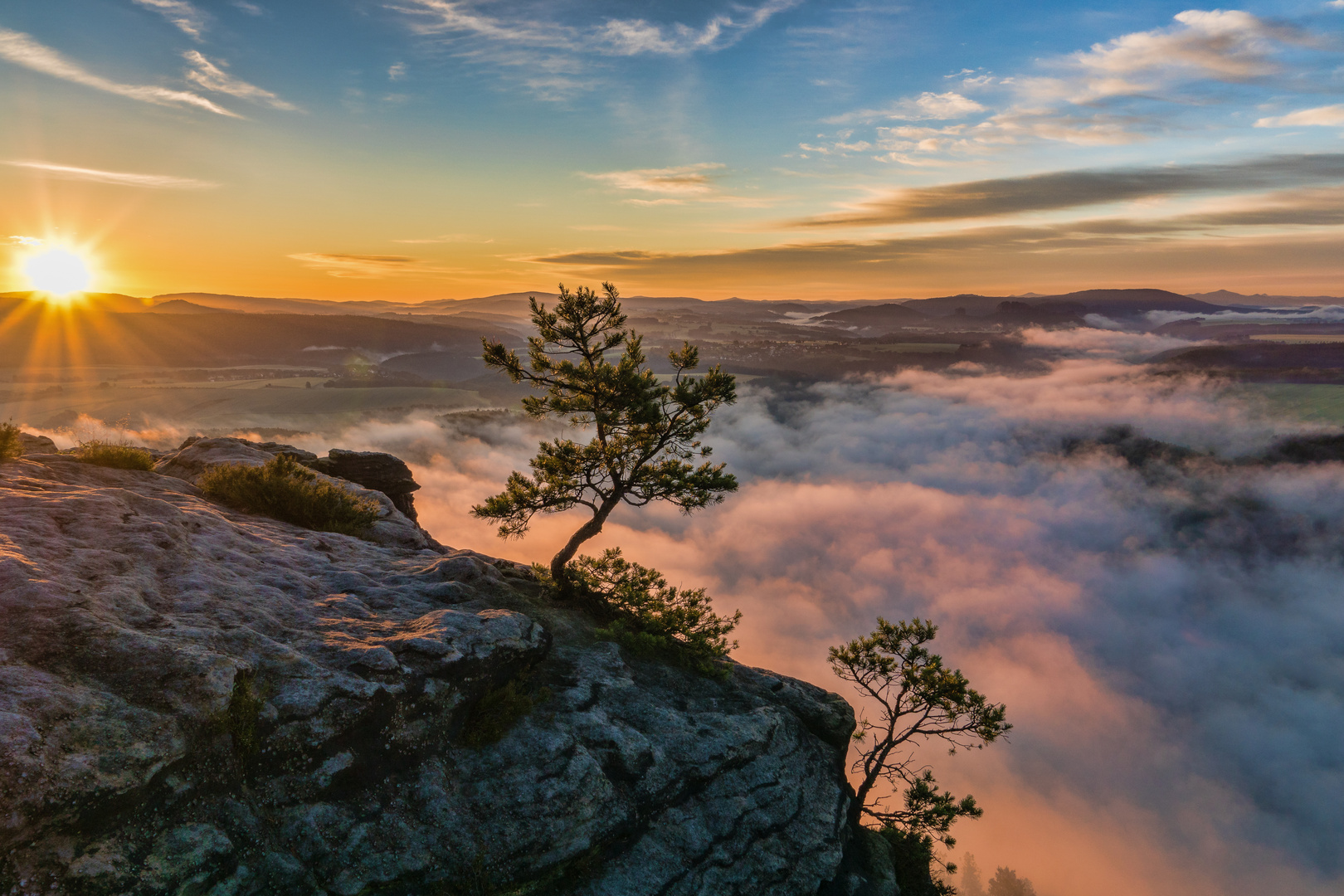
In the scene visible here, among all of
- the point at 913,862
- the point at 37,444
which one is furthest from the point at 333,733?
the point at 913,862

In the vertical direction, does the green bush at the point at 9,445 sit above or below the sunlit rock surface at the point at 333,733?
above

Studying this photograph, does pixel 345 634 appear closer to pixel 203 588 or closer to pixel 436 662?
pixel 436 662

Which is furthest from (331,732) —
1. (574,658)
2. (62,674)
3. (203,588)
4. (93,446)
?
(93,446)

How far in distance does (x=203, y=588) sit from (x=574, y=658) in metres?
9.88

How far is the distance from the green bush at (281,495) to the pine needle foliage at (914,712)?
2117 centimetres

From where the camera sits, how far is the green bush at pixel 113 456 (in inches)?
789

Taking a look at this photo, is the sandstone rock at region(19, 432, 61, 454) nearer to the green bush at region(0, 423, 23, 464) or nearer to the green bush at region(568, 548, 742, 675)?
the green bush at region(0, 423, 23, 464)

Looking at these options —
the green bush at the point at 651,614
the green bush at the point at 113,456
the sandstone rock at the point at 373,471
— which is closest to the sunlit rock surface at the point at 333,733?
the green bush at the point at 113,456

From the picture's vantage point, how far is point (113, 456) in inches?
800

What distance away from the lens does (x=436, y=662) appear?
13914 millimetres

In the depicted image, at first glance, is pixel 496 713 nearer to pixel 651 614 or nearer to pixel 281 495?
pixel 651 614

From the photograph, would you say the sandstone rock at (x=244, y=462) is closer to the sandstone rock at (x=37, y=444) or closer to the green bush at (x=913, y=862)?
the sandstone rock at (x=37, y=444)

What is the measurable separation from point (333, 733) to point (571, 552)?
1069 cm

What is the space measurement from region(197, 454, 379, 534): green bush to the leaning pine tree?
7.15 m
